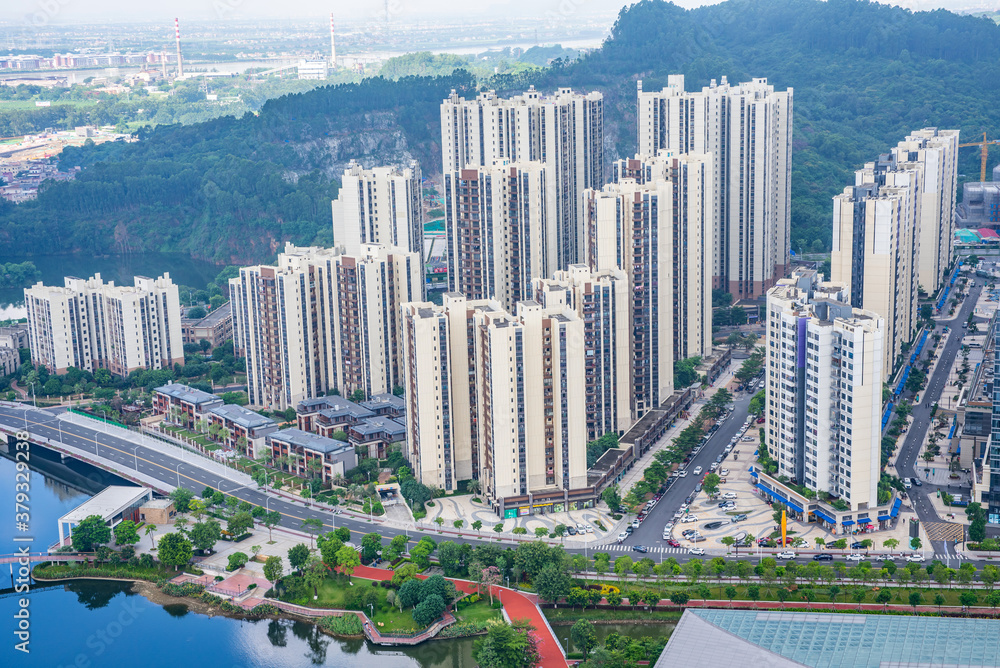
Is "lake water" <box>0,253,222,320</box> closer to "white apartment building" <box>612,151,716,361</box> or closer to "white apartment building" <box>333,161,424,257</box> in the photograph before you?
"white apartment building" <box>333,161,424,257</box>

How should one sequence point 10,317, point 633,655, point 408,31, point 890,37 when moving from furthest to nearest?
1. point 408,31
2. point 890,37
3. point 10,317
4. point 633,655

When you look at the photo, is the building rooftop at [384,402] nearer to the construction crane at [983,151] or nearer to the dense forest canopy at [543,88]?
the dense forest canopy at [543,88]

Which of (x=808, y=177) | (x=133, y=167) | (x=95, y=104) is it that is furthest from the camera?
(x=95, y=104)

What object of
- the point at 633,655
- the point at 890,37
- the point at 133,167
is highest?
the point at 890,37

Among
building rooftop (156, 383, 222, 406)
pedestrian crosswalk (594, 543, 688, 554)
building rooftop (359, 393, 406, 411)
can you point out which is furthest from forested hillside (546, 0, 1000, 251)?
pedestrian crosswalk (594, 543, 688, 554)

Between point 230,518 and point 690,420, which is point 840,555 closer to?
point 690,420

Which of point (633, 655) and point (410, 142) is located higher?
point (410, 142)

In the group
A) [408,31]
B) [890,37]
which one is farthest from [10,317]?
[408,31]

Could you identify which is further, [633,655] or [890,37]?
[890,37]
